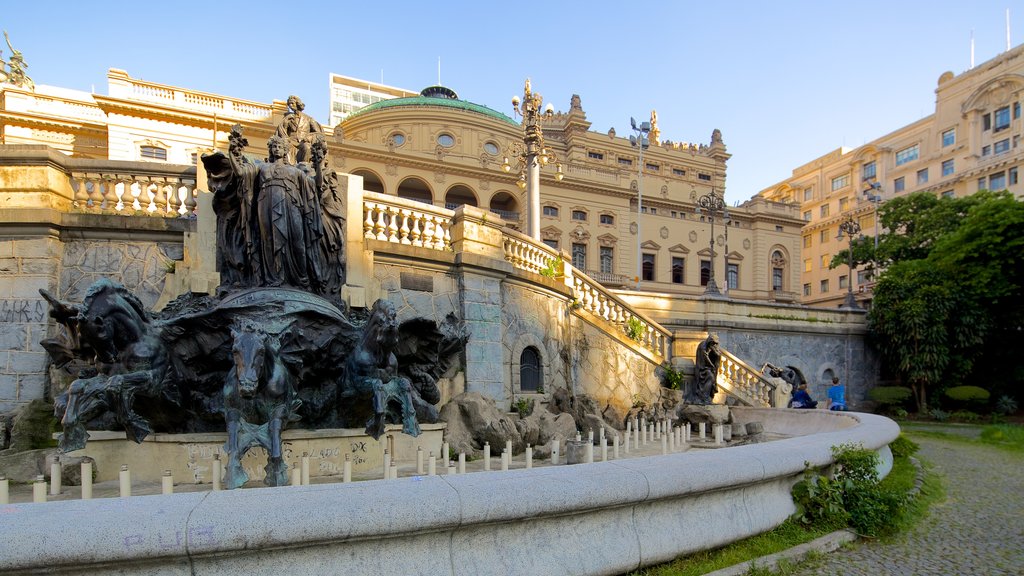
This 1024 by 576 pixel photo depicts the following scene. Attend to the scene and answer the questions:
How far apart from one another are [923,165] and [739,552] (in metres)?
72.6

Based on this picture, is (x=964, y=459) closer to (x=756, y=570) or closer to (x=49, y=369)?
(x=756, y=570)

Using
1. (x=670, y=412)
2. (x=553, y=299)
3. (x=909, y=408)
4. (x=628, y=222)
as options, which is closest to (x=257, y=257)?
(x=553, y=299)

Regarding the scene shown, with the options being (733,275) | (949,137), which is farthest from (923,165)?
(733,275)

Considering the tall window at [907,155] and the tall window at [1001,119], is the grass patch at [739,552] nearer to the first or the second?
the tall window at [1001,119]

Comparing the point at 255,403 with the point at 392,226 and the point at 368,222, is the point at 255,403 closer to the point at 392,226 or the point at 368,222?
the point at 368,222

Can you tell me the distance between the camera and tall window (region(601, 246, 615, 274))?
52.9 metres

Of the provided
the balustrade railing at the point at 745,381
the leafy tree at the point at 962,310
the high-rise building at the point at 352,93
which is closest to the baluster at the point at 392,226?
the balustrade railing at the point at 745,381

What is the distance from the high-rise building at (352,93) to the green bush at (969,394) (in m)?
64.8

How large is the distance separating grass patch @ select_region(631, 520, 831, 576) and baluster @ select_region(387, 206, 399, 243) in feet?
27.1

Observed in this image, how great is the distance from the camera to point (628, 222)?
5338 cm

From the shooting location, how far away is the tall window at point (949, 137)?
194ft

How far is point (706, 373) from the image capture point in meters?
16.3

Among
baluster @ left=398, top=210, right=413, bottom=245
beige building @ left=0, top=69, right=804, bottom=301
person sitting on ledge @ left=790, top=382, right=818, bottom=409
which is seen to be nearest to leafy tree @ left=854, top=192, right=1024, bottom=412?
beige building @ left=0, top=69, right=804, bottom=301

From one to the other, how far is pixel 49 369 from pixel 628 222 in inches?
1906
